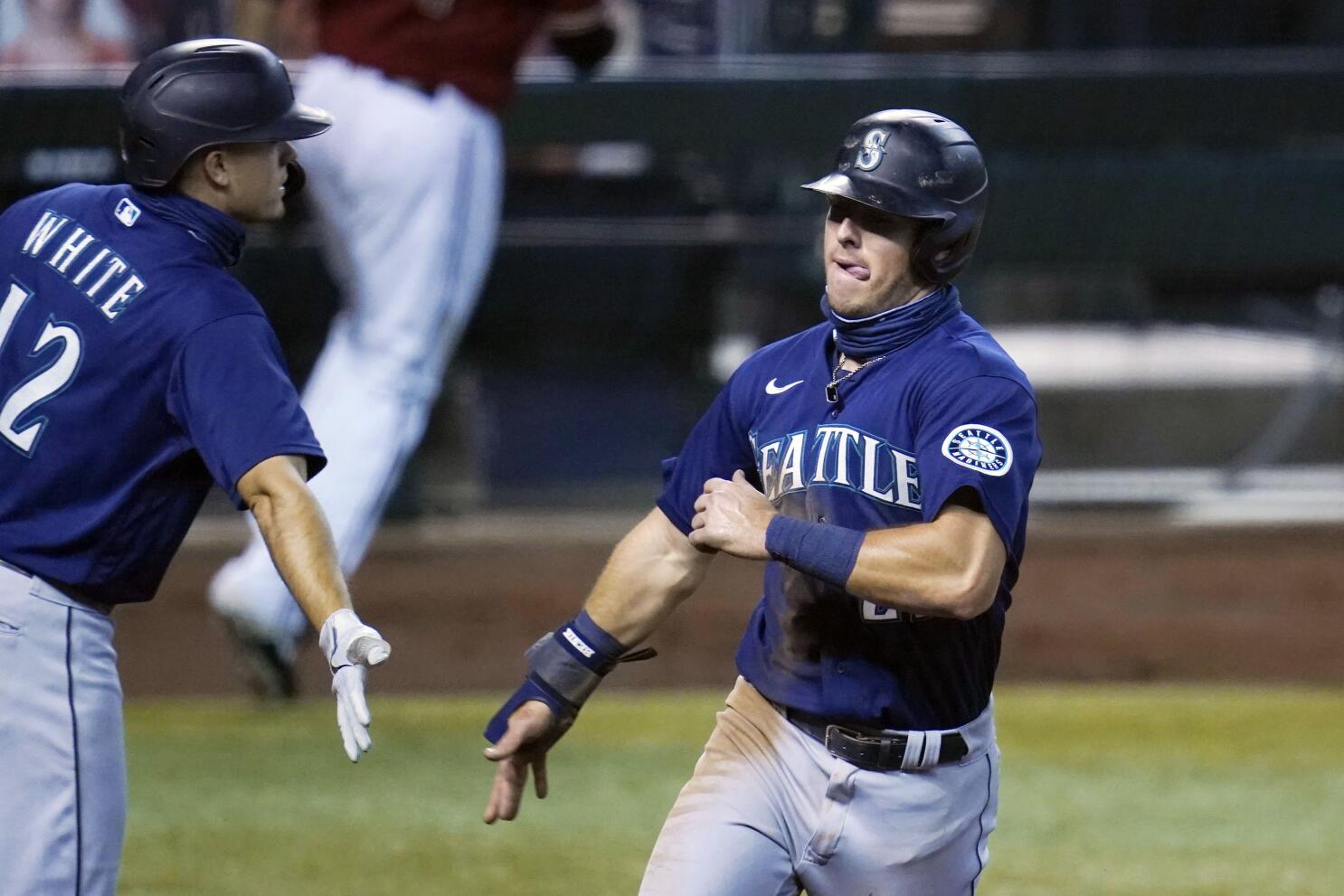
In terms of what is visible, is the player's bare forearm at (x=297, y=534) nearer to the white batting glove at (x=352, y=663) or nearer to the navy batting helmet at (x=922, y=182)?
the white batting glove at (x=352, y=663)

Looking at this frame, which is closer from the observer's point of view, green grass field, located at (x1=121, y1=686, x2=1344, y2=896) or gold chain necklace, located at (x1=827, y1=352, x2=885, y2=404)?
gold chain necklace, located at (x1=827, y1=352, x2=885, y2=404)

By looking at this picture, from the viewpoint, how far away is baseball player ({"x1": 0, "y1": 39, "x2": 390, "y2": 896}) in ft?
9.86

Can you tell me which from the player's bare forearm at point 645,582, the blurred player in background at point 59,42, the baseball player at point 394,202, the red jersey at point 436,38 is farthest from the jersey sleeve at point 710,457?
the blurred player in background at point 59,42

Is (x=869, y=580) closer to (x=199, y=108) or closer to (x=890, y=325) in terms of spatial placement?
(x=890, y=325)

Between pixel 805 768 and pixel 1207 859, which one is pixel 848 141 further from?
pixel 1207 859

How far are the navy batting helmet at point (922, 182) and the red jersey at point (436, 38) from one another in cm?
324

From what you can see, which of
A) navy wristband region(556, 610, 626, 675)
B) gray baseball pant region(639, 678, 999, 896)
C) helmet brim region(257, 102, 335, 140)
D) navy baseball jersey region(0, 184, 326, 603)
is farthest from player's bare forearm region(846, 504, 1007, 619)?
helmet brim region(257, 102, 335, 140)

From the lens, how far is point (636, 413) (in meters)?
8.62

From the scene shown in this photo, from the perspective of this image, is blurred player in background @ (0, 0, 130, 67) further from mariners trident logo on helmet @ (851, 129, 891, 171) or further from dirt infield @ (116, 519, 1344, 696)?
mariners trident logo on helmet @ (851, 129, 891, 171)

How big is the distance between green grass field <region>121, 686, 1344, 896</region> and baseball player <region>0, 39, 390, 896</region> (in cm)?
175

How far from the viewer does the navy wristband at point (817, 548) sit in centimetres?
295

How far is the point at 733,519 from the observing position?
305 cm

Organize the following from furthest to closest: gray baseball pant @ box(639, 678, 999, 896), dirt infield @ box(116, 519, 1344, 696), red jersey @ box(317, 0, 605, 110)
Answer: dirt infield @ box(116, 519, 1344, 696) < red jersey @ box(317, 0, 605, 110) < gray baseball pant @ box(639, 678, 999, 896)

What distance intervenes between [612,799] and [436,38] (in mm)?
2496
